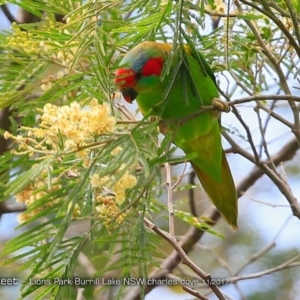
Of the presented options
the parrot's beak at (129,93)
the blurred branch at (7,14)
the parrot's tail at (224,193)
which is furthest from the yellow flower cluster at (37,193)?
the blurred branch at (7,14)

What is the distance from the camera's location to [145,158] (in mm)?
715

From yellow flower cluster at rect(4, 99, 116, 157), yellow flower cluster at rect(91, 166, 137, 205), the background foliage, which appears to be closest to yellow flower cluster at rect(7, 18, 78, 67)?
the background foliage

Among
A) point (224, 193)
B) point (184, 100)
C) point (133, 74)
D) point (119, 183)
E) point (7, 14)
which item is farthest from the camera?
point (7, 14)

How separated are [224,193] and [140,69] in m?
0.50

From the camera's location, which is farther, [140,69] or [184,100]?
[140,69]

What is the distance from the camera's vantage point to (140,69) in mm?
1023

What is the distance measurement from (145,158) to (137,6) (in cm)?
28

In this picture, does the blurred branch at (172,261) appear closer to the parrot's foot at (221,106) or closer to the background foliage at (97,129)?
the background foliage at (97,129)

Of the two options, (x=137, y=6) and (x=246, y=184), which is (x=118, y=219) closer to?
(x=137, y=6)

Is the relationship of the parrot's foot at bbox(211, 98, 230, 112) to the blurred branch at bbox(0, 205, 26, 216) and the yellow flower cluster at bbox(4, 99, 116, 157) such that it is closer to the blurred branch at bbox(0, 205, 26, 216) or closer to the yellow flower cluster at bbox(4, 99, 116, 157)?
the yellow flower cluster at bbox(4, 99, 116, 157)

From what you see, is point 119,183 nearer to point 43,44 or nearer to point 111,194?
point 111,194

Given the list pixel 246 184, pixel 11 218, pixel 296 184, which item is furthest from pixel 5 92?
pixel 296 184

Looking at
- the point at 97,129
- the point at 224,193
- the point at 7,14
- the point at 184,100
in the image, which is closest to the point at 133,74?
the point at 184,100

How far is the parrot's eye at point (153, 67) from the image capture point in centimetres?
103
